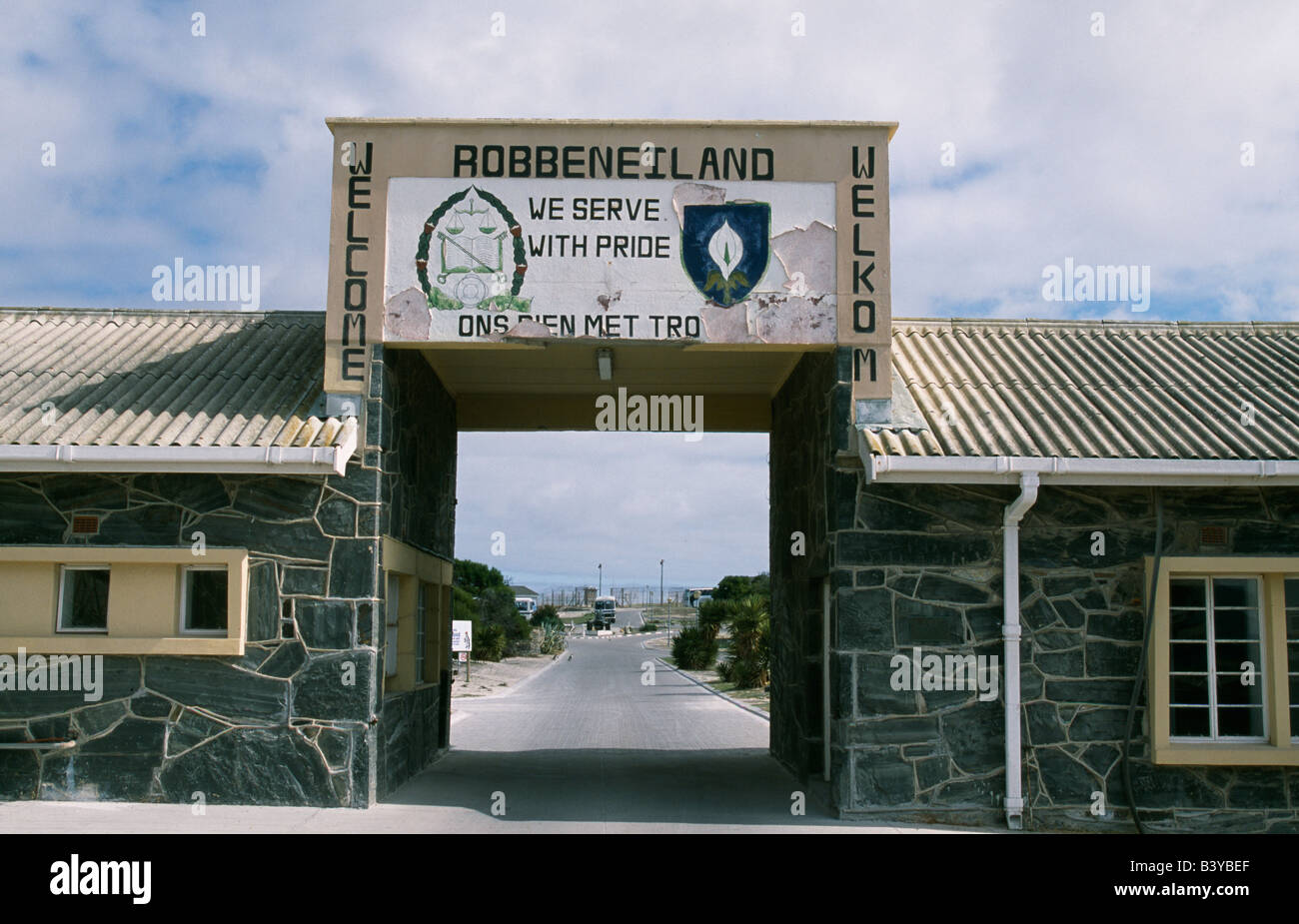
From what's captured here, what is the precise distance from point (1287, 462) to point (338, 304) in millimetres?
8426

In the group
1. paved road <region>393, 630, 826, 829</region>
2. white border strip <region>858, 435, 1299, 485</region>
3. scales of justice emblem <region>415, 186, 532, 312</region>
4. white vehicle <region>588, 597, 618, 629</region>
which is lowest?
white vehicle <region>588, 597, 618, 629</region>

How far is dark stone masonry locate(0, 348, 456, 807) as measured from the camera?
10.2 metres

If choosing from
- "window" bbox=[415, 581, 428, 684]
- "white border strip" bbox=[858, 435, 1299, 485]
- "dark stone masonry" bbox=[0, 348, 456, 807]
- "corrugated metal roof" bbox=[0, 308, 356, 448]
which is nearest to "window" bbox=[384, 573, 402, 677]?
"window" bbox=[415, 581, 428, 684]

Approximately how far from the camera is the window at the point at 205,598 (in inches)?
417

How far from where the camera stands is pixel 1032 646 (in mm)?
10367

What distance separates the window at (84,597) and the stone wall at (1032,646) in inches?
258

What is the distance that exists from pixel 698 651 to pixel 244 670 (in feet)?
101

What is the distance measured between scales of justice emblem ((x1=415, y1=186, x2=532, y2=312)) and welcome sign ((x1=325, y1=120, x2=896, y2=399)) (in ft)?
0.04

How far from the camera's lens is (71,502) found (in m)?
10.5

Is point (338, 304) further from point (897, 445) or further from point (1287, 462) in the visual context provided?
point (1287, 462)

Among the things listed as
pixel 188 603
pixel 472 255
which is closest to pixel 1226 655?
pixel 472 255

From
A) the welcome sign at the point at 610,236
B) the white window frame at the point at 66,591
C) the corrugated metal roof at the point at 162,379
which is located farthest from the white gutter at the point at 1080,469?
the white window frame at the point at 66,591

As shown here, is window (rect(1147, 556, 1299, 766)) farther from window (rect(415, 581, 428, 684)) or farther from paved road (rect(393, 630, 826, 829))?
window (rect(415, 581, 428, 684))

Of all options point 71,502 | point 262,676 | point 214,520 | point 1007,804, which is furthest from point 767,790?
point 71,502
